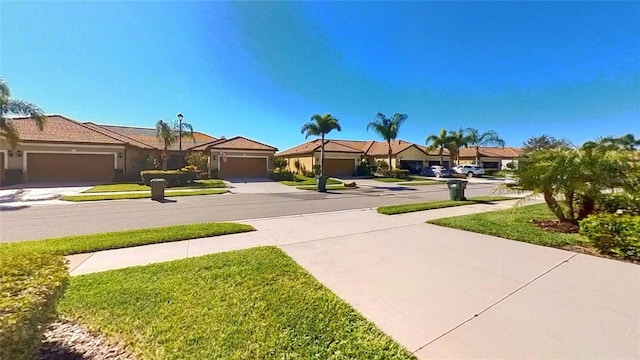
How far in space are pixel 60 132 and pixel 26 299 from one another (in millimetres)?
29071

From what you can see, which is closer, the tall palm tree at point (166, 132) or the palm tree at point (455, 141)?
the tall palm tree at point (166, 132)

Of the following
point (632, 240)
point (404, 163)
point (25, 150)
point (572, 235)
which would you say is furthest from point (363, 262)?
point (404, 163)

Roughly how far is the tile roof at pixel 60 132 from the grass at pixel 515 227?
26486 mm

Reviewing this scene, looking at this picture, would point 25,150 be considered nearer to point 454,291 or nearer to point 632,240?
point 454,291

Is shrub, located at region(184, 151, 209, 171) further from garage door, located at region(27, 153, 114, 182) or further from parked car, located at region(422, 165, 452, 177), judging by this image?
parked car, located at region(422, 165, 452, 177)

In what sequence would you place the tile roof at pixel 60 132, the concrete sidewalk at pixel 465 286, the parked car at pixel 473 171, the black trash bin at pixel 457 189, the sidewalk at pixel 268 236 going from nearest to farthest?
the concrete sidewalk at pixel 465 286 → the sidewalk at pixel 268 236 → the black trash bin at pixel 457 189 → the tile roof at pixel 60 132 → the parked car at pixel 473 171

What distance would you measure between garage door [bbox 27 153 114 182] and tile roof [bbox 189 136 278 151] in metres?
8.43

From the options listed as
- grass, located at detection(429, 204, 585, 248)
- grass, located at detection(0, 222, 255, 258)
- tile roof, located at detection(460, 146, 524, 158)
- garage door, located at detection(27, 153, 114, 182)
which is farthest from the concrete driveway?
tile roof, located at detection(460, 146, 524, 158)

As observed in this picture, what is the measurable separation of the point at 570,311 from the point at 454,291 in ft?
4.13

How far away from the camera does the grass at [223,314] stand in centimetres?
269

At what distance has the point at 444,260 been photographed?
5.30 meters

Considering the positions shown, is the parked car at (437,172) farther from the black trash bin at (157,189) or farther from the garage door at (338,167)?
the black trash bin at (157,189)

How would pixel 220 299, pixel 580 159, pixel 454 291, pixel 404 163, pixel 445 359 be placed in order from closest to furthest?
pixel 445 359 → pixel 220 299 → pixel 454 291 → pixel 580 159 → pixel 404 163

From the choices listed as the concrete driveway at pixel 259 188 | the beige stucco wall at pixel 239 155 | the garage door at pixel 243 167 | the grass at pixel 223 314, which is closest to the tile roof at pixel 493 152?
the beige stucco wall at pixel 239 155
